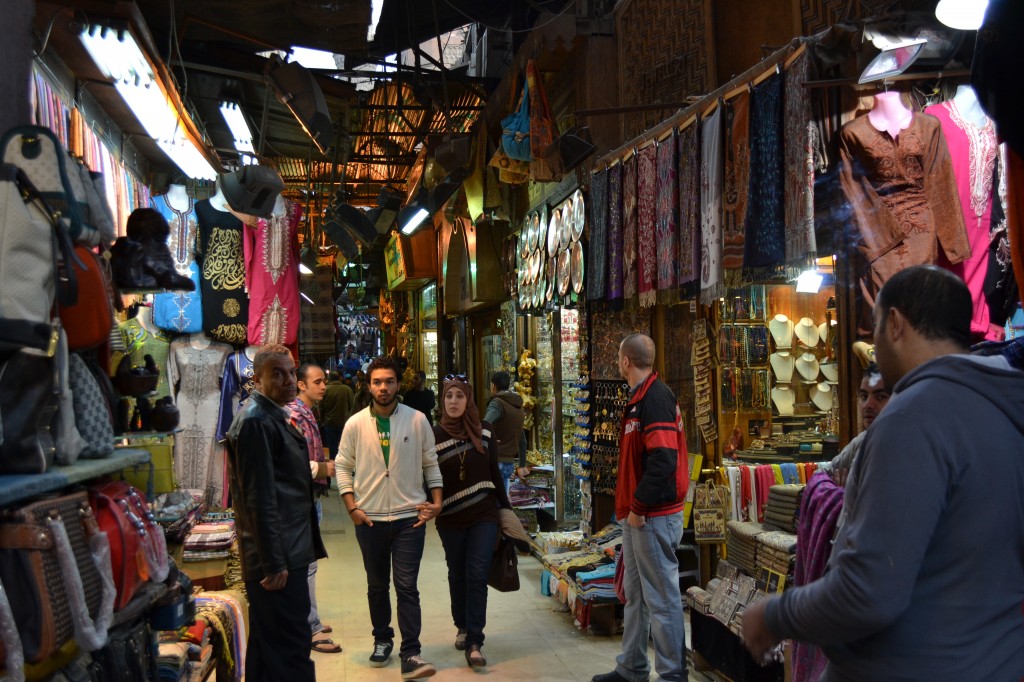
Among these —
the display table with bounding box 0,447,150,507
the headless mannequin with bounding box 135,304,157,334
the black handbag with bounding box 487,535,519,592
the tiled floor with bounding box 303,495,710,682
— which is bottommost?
the tiled floor with bounding box 303,495,710,682

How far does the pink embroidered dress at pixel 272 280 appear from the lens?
5699 mm

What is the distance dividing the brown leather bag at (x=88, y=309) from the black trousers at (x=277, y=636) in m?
1.89

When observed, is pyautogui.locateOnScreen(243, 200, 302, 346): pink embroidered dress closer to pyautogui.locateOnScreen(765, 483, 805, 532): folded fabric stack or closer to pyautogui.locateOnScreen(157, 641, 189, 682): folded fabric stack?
pyautogui.locateOnScreen(157, 641, 189, 682): folded fabric stack

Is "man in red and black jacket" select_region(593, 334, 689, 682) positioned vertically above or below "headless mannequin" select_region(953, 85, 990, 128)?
below

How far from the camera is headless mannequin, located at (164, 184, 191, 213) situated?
18.1 feet

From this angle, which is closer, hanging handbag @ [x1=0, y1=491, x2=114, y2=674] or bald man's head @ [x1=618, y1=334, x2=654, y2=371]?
hanging handbag @ [x1=0, y1=491, x2=114, y2=674]

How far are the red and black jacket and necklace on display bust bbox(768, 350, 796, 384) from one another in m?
1.90

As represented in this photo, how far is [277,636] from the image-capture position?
4.06 meters

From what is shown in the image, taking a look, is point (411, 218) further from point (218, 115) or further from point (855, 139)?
point (855, 139)

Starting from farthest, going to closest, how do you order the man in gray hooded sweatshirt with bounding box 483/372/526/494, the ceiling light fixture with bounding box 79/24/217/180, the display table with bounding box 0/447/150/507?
the man in gray hooded sweatshirt with bounding box 483/372/526/494 → the ceiling light fixture with bounding box 79/24/217/180 → the display table with bounding box 0/447/150/507

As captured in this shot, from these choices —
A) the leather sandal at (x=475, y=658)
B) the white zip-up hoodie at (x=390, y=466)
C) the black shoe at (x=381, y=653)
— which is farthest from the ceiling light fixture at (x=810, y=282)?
the black shoe at (x=381, y=653)

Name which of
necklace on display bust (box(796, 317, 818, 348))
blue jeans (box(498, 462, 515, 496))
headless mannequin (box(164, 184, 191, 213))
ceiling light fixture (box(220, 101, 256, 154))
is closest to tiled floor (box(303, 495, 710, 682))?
blue jeans (box(498, 462, 515, 496))

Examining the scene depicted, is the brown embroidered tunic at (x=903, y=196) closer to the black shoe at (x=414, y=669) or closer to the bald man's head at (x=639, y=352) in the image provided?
the bald man's head at (x=639, y=352)

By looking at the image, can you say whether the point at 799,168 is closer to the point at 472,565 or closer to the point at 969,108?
the point at 969,108
